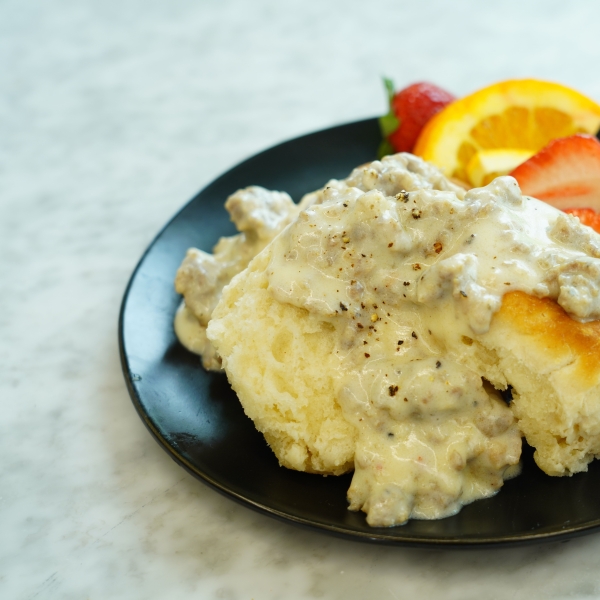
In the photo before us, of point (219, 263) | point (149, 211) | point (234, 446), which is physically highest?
point (219, 263)

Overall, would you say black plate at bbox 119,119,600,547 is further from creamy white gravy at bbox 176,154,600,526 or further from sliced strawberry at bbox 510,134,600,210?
sliced strawberry at bbox 510,134,600,210

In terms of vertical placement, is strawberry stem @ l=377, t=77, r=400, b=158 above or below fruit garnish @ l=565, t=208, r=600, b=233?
above

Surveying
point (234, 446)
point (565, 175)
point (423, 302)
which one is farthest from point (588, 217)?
point (234, 446)

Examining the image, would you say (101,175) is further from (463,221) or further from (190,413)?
(463,221)

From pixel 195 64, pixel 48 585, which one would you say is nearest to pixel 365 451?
pixel 48 585

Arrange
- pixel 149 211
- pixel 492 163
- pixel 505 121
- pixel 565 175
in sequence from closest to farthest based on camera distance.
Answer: pixel 565 175 → pixel 492 163 → pixel 505 121 → pixel 149 211

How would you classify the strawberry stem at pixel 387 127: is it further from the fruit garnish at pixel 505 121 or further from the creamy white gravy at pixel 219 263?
the creamy white gravy at pixel 219 263

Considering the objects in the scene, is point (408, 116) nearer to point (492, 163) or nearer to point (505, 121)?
point (505, 121)

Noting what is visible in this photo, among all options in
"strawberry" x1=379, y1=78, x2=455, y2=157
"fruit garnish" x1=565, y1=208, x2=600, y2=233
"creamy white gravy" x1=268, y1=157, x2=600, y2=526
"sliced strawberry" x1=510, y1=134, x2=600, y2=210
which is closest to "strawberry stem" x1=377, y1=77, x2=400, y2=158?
"strawberry" x1=379, y1=78, x2=455, y2=157
